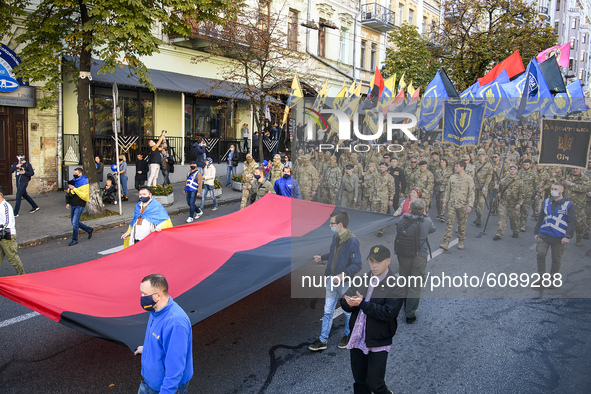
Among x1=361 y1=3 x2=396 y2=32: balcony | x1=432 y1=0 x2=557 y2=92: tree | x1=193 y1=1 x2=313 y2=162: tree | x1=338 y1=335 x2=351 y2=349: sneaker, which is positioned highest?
x1=361 y1=3 x2=396 y2=32: balcony

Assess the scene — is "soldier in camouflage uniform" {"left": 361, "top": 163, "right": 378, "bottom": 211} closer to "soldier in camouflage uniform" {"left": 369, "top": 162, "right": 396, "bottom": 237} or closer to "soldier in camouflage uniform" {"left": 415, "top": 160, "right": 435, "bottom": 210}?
"soldier in camouflage uniform" {"left": 369, "top": 162, "right": 396, "bottom": 237}

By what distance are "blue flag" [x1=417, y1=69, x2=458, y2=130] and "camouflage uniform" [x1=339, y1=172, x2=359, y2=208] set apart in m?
1.76

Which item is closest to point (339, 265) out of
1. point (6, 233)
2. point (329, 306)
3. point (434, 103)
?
point (329, 306)

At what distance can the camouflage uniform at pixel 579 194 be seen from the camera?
7414mm

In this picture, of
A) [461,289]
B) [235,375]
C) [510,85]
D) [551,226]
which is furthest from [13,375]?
[510,85]

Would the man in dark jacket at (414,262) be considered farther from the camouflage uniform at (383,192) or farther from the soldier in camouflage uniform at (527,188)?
the camouflage uniform at (383,192)

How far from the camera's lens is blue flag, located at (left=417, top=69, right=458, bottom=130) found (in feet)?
33.3

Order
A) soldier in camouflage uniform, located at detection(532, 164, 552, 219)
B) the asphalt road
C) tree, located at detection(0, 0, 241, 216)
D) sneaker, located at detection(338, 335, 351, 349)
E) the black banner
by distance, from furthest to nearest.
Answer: tree, located at detection(0, 0, 241, 216)
soldier in camouflage uniform, located at detection(532, 164, 552, 219)
the black banner
sneaker, located at detection(338, 335, 351, 349)
the asphalt road

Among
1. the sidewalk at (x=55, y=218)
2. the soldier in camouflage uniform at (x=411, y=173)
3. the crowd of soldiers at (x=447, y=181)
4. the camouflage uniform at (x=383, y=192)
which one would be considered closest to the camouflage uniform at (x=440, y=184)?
the crowd of soldiers at (x=447, y=181)

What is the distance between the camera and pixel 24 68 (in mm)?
12938

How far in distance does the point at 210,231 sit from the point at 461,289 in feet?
14.2

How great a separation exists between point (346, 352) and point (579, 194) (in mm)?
4686

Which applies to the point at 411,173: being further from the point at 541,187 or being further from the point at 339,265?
the point at 339,265

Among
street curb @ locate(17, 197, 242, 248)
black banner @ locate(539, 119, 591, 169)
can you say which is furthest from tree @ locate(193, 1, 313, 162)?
black banner @ locate(539, 119, 591, 169)
